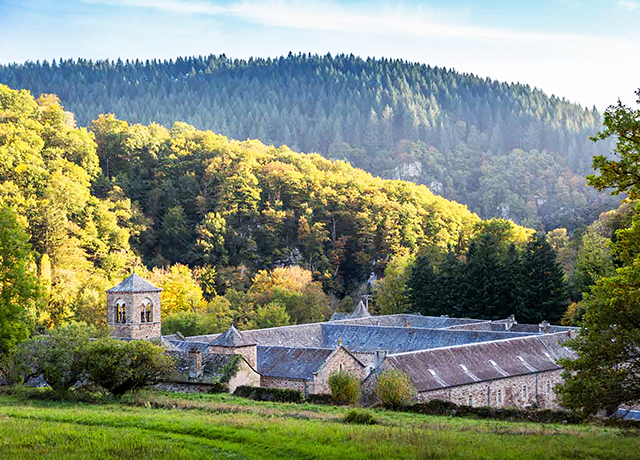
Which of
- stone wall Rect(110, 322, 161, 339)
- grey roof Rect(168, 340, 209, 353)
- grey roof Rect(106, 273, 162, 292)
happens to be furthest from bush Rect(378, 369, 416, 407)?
grey roof Rect(106, 273, 162, 292)

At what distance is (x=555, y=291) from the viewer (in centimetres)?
6394

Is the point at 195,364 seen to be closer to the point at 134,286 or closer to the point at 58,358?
the point at 134,286

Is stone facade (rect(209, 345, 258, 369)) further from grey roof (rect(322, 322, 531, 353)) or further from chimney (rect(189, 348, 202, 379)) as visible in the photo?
grey roof (rect(322, 322, 531, 353))

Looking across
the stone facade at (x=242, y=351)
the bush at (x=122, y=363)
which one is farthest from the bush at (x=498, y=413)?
the stone facade at (x=242, y=351)

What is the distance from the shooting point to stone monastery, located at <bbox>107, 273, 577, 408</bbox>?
129 feet

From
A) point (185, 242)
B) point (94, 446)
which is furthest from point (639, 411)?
point (185, 242)

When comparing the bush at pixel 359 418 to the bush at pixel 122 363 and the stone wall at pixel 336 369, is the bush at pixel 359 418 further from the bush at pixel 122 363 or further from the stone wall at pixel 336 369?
the stone wall at pixel 336 369

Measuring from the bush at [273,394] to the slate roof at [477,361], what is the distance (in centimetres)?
652

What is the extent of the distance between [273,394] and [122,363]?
7.87m

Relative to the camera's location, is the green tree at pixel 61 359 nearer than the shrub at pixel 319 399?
Yes

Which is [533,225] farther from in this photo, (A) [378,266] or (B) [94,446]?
(B) [94,446]

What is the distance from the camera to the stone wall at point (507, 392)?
40.6 m

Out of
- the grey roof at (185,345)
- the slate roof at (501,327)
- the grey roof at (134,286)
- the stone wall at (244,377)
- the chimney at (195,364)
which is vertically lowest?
the stone wall at (244,377)

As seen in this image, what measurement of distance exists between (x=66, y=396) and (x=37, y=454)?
48.6 feet
